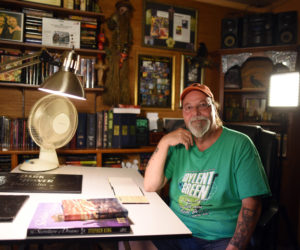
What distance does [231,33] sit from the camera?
2914 millimetres

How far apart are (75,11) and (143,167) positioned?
1636mm

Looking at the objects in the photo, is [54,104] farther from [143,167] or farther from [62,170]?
[143,167]

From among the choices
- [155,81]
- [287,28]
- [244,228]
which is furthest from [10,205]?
[287,28]

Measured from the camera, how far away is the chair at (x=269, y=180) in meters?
1.39

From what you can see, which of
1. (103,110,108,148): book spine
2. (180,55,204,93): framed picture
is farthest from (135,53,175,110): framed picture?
(103,110,108,148): book spine

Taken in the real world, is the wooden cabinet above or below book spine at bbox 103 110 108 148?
above

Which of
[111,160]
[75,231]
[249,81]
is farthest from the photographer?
[249,81]

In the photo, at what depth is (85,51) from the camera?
2.64m

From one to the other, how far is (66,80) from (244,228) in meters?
1.09

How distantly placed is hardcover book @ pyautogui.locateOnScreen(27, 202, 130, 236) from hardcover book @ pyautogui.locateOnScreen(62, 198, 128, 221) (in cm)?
2

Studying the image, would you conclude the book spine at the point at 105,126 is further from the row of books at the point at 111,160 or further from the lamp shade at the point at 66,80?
the lamp shade at the point at 66,80

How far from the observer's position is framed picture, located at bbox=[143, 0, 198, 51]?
3.02m

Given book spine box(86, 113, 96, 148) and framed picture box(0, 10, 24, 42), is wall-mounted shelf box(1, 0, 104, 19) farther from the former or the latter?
book spine box(86, 113, 96, 148)

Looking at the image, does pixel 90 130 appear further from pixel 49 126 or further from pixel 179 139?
pixel 179 139
